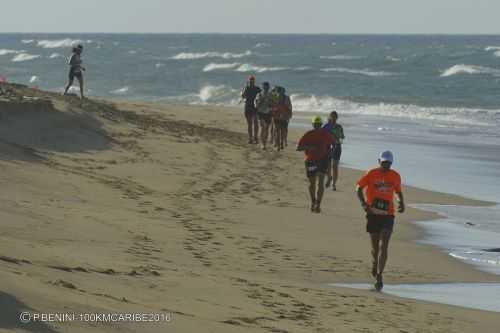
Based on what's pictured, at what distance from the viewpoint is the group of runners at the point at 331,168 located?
10.1 meters

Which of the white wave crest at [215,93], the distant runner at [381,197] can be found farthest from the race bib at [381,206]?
the white wave crest at [215,93]

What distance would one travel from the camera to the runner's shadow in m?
5.79

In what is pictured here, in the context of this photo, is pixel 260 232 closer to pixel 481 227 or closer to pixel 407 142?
pixel 481 227

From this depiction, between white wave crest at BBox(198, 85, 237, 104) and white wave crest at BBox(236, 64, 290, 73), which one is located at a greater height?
white wave crest at BBox(236, 64, 290, 73)

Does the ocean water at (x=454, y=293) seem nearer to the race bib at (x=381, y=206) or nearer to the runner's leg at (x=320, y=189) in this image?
the race bib at (x=381, y=206)

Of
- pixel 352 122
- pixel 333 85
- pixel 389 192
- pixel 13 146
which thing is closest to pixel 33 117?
pixel 13 146

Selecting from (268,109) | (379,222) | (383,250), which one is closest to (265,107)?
(268,109)

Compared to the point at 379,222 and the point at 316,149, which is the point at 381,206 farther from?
the point at 316,149

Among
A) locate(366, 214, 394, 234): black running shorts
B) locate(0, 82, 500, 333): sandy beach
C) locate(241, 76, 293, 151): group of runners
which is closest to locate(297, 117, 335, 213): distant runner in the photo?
locate(0, 82, 500, 333): sandy beach

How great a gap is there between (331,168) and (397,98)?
85.7 ft

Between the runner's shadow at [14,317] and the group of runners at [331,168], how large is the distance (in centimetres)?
432

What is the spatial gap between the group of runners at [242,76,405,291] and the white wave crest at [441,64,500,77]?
3951cm

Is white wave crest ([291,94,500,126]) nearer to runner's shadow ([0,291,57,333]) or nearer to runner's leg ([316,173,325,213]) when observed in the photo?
runner's leg ([316,173,325,213])

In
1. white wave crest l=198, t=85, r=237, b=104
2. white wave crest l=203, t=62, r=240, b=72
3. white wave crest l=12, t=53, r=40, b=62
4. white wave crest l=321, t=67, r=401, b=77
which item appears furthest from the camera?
white wave crest l=12, t=53, r=40, b=62
